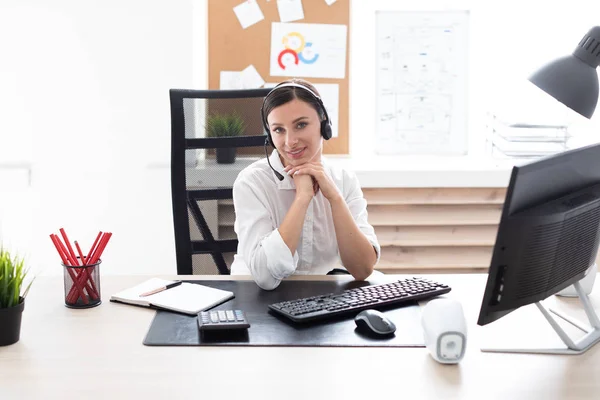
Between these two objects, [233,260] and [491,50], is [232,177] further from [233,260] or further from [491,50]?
[491,50]

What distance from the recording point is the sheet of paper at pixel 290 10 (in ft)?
9.77

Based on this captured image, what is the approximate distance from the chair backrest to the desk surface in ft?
2.37

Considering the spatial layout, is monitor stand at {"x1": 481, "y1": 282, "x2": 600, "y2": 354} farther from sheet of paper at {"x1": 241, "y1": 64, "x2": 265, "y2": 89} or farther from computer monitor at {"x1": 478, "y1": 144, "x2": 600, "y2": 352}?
sheet of paper at {"x1": 241, "y1": 64, "x2": 265, "y2": 89}

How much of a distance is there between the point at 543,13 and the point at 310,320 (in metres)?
2.36

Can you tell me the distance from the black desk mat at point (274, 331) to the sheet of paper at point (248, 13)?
1.69m

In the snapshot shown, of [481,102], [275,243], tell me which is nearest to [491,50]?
[481,102]

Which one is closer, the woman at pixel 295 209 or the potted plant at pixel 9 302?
the potted plant at pixel 9 302

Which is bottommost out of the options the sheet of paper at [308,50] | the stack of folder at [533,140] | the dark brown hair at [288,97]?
the stack of folder at [533,140]

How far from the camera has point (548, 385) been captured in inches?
45.6

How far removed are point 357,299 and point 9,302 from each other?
72cm

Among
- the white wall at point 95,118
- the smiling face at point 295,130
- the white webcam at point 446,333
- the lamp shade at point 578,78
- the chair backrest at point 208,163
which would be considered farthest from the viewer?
the white wall at point 95,118

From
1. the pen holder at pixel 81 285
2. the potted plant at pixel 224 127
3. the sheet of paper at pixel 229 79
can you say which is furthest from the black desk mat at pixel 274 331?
the sheet of paper at pixel 229 79

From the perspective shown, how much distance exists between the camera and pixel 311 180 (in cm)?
184

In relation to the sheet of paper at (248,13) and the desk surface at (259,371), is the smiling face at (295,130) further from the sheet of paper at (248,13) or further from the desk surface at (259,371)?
the sheet of paper at (248,13)
